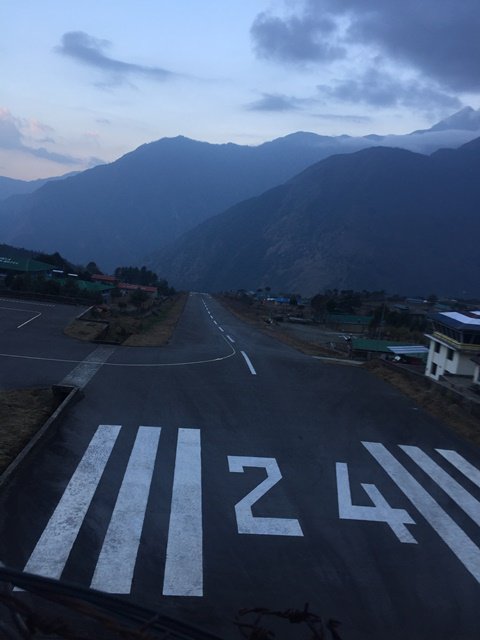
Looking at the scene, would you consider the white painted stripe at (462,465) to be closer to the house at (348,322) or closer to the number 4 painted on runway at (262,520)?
the number 4 painted on runway at (262,520)

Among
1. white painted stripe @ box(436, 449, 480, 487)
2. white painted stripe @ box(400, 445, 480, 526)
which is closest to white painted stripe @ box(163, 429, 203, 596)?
white painted stripe @ box(400, 445, 480, 526)

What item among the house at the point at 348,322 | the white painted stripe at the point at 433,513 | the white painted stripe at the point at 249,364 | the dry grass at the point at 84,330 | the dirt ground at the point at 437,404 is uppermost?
the white painted stripe at the point at 433,513

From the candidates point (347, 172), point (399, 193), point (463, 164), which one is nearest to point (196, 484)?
point (399, 193)

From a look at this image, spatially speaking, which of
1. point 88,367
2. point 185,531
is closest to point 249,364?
point 88,367

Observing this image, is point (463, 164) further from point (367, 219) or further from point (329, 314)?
point (329, 314)

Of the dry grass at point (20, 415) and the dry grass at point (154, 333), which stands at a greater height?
the dry grass at point (20, 415)

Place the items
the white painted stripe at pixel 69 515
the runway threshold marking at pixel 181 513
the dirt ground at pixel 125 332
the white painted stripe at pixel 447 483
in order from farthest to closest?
the dirt ground at pixel 125 332, the white painted stripe at pixel 447 483, the runway threshold marking at pixel 181 513, the white painted stripe at pixel 69 515

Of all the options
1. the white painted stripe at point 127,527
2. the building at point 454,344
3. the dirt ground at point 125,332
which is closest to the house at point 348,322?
the building at point 454,344
